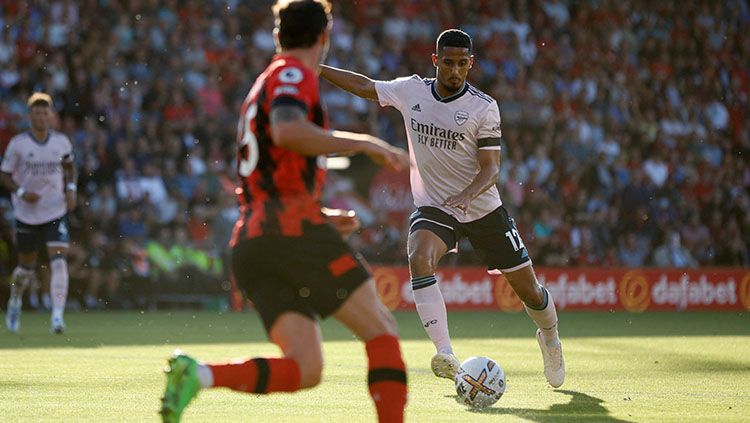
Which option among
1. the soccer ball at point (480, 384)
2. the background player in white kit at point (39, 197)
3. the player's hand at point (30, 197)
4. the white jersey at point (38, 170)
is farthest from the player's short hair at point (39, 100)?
the soccer ball at point (480, 384)

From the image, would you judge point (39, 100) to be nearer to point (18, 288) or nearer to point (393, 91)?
point (18, 288)

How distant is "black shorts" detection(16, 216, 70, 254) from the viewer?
15234 mm

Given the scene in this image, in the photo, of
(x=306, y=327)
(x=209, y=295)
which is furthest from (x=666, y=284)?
(x=306, y=327)

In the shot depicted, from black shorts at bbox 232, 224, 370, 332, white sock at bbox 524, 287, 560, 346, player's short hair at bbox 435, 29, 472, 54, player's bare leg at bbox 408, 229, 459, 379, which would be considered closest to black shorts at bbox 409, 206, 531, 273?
player's bare leg at bbox 408, 229, 459, 379

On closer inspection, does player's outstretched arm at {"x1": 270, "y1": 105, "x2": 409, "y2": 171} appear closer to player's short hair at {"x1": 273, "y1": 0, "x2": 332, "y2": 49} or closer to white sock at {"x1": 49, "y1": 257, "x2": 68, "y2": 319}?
player's short hair at {"x1": 273, "y1": 0, "x2": 332, "y2": 49}

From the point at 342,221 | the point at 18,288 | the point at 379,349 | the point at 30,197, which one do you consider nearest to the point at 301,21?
the point at 342,221

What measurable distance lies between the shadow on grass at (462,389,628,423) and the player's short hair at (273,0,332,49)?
2.96 metres

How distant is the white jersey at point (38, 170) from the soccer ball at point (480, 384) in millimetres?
8493

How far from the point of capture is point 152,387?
920 centimetres

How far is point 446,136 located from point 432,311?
→ 4.56 feet

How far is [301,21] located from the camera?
5.66m

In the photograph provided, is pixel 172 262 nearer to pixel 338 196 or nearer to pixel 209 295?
pixel 209 295

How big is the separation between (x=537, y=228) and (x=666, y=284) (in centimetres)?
253

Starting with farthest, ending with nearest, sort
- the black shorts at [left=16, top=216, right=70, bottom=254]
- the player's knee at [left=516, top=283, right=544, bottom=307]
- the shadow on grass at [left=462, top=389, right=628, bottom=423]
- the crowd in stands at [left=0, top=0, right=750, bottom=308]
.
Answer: the crowd in stands at [left=0, top=0, right=750, bottom=308], the black shorts at [left=16, top=216, right=70, bottom=254], the player's knee at [left=516, top=283, right=544, bottom=307], the shadow on grass at [left=462, top=389, right=628, bottom=423]
